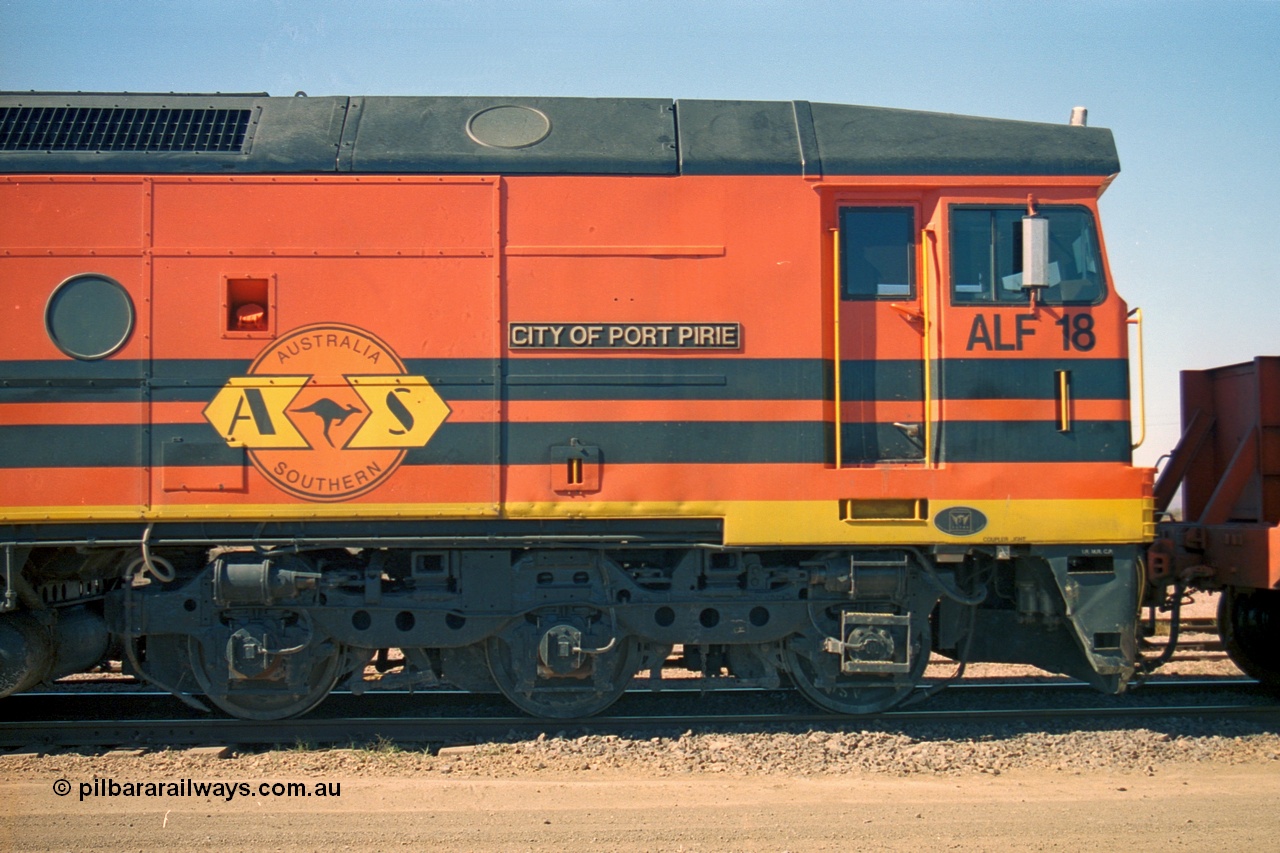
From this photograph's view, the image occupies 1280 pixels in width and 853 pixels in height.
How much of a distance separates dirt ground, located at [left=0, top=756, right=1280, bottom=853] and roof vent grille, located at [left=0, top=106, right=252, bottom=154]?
13.7ft

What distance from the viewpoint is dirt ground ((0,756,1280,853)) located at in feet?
15.9

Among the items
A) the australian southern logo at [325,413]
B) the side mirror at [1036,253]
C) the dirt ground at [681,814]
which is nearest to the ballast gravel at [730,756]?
the dirt ground at [681,814]

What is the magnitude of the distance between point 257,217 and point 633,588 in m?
3.59

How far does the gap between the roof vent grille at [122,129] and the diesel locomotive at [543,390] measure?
0.10 ft

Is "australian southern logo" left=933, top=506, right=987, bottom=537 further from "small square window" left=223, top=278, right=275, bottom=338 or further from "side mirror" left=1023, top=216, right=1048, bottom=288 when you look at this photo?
"small square window" left=223, top=278, right=275, bottom=338

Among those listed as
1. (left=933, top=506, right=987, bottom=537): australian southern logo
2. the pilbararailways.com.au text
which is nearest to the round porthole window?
the pilbararailways.com.au text

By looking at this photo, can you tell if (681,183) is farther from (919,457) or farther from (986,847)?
(986,847)

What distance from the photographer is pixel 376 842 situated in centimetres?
482

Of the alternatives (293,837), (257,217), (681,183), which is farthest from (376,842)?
(681,183)

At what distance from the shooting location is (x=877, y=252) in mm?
6668

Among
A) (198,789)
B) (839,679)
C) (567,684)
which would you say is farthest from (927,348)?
(198,789)

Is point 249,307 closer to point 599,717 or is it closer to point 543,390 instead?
point 543,390

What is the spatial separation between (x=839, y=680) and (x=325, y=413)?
4.03 m

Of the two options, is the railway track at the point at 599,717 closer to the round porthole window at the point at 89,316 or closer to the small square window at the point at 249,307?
the round porthole window at the point at 89,316
